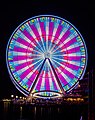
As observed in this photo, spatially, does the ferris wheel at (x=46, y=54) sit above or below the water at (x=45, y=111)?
above

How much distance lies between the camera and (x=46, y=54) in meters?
17.8

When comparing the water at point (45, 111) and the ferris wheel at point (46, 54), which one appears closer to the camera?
the water at point (45, 111)

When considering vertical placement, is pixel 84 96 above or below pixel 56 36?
below

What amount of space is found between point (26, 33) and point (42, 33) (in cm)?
90

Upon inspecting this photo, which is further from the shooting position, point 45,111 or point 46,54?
point 46,54

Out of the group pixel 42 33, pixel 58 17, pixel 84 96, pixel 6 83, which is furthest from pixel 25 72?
pixel 84 96

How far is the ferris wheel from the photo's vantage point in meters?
17.2

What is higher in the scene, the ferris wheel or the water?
the ferris wheel

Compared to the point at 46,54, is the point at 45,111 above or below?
below

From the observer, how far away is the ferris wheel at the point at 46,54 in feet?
56.6

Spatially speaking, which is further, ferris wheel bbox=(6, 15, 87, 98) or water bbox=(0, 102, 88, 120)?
ferris wheel bbox=(6, 15, 87, 98)

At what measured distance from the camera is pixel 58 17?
58.5ft
